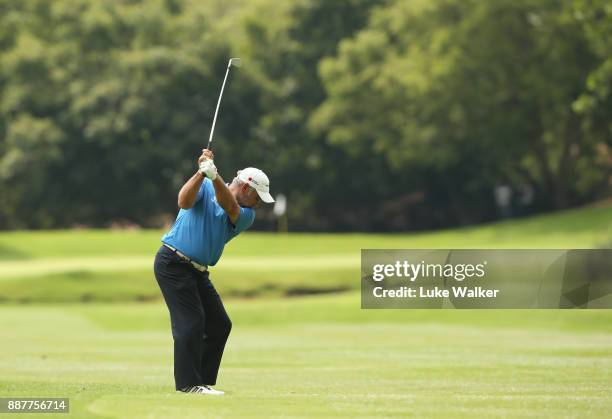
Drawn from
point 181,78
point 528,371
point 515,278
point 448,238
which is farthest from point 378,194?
point 528,371

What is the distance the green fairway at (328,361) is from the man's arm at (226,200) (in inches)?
61.9

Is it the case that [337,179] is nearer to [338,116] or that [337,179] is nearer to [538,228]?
[338,116]

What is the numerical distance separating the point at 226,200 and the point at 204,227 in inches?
18.0

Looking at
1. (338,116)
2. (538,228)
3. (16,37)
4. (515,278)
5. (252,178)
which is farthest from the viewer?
(16,37)

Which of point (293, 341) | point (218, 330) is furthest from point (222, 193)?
point (293, 341)

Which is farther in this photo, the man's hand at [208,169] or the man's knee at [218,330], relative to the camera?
the man's knee at [218,330]

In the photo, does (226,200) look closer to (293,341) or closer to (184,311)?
(184,311)

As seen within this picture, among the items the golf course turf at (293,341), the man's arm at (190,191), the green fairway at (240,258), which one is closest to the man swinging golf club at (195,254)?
the man's arm at (190,191)

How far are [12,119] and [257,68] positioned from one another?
1347cm

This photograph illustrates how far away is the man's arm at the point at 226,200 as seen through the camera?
11.5m

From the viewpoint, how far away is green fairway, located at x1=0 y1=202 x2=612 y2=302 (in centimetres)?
3709

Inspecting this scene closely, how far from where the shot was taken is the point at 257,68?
73938 mm

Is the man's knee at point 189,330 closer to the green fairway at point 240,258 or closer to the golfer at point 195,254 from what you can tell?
the golfer at point 195,254

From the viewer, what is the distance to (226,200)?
11.7m
